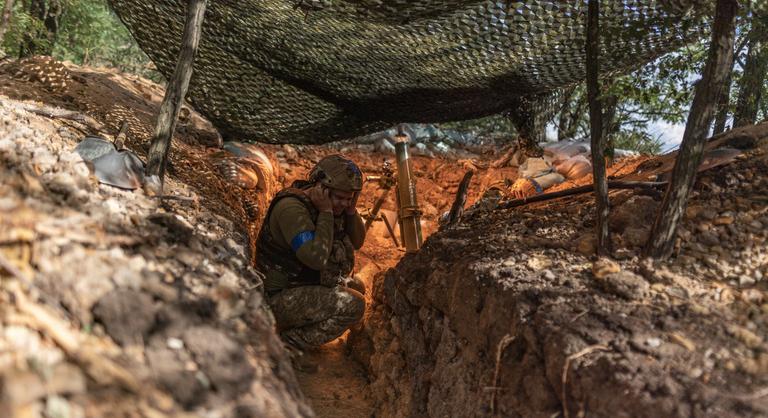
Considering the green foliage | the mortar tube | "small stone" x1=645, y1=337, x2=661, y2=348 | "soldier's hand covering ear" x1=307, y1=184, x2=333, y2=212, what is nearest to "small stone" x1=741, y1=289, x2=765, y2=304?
"small stone" x1=645, y1=337, x2=661, y2=348

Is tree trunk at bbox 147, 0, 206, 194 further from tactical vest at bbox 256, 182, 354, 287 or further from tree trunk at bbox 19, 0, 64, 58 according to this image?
tree trunk at bbox 19, 0, 64, 58

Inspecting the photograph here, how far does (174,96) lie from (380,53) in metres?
1.46

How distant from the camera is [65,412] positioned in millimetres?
1181

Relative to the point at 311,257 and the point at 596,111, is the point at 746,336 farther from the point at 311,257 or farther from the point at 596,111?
the point at 311,257

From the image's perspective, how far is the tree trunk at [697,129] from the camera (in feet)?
7.57

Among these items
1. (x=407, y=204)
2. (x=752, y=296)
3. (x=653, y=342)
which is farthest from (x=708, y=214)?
(x=407, y=204)

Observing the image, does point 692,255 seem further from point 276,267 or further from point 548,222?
point 276,267

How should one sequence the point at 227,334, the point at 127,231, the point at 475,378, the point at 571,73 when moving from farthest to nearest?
1. the point at 571,73
2. the point at 475,378
3. the point at 127,231
4. the point at 227,334

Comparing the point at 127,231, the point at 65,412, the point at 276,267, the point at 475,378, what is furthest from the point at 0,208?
the point at 276,267

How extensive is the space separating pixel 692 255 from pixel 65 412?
242 centimetres

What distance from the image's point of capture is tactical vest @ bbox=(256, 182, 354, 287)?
3717 mm

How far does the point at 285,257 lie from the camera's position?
12.5 feet

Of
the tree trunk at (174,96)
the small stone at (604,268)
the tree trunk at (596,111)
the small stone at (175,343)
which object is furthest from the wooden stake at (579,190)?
the small stone at (175,343)

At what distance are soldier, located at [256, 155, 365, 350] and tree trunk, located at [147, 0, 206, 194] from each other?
849mm
